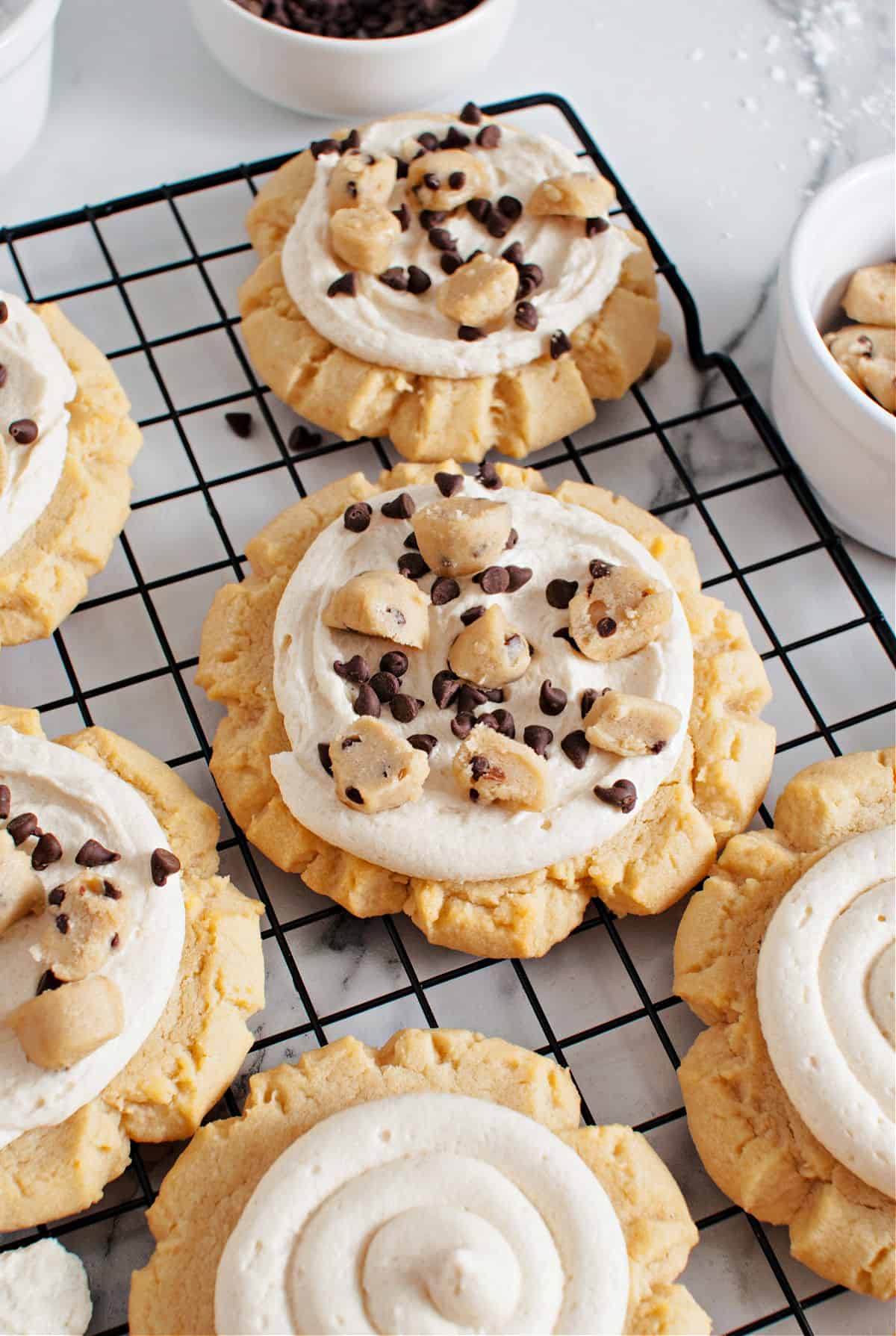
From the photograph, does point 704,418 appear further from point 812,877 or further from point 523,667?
point 812,877

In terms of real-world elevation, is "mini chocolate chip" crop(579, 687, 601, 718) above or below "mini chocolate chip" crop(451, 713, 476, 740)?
above

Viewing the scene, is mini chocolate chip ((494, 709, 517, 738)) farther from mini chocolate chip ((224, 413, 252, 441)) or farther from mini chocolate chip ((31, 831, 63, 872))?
mini chocolate chip ((224, 413, 252, 441))

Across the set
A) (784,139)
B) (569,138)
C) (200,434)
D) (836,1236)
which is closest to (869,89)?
(784,139)

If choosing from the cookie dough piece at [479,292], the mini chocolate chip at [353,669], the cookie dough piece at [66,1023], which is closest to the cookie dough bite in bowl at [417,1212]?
the cookie dough piece at [66,1023]

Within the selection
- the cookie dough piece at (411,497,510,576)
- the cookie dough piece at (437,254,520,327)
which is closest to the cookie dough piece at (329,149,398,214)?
the cookie dough piece at (437,254,520,327)

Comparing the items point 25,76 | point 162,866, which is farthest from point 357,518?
point 25,76

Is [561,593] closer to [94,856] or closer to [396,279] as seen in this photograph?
[396,279]
